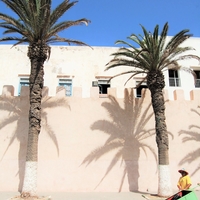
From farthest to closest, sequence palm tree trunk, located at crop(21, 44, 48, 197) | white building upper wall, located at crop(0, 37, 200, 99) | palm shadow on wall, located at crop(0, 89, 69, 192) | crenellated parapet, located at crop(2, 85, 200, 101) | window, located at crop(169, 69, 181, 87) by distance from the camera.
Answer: window, located at crop(169, 69, 181, 87)
white building upper wall, located at crop(0, 37, 200, 99)
crenellated parapet, located at crop(2, 85, 200, 101)
palm shadow on wall, located at crop(0, 89, 69, 192)
palm tree trunk, located at crop(21, 44, 48, 197)

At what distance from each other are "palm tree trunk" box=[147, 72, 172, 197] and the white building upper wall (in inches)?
252

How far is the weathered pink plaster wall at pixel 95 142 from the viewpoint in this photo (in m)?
12.4

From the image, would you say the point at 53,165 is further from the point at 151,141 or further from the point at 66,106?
the point at 151,141

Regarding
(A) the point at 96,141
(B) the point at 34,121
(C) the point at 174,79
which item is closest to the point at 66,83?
(A) the point at 96,141

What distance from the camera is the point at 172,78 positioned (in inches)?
786

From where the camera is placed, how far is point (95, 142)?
1305 centimetres

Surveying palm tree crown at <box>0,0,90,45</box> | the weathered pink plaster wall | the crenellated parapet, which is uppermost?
palm tree crown at <box>0,0,90,45</box>

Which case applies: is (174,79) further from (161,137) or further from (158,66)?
(161,137)

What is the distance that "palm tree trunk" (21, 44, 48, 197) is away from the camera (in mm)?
10419

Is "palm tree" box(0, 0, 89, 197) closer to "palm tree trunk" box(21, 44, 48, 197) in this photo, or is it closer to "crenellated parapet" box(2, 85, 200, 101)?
"palm tree trunk" box(21, 44, 48, 197)

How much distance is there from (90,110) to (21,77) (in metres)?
7.88

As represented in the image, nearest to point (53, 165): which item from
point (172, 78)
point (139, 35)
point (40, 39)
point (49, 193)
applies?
point (49, 193)

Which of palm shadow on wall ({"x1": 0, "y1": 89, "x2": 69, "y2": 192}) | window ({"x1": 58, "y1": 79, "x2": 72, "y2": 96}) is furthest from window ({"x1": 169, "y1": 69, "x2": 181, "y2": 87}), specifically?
palm shadow on wall ({"x1": 0, "y1": 89, "x2": 69, "y2": 192})

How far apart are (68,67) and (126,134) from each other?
27.2 ft
